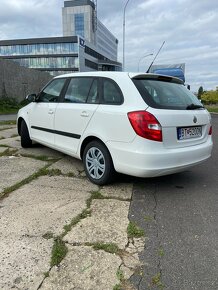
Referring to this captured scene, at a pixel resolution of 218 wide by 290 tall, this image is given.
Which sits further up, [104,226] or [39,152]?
[39,152]

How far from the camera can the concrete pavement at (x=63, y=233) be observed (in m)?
2.47

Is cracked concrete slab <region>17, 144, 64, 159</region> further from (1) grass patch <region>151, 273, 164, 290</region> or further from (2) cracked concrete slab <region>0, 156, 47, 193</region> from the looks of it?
(1) grass patch <region>151, 273, 164, 290</region>

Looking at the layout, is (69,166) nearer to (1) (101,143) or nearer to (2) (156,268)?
(1) (101,143)

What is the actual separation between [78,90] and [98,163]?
1.34m

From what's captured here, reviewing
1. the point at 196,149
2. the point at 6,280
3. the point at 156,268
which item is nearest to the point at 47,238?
the point at 6,280

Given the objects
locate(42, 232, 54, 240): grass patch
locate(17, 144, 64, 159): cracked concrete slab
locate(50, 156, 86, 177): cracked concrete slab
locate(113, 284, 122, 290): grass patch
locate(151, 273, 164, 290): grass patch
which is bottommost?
locate(151, 273, 164, 290): grass patch

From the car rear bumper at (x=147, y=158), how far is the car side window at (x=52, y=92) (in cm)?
187

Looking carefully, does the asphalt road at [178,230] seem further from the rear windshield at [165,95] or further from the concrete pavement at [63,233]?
the rear windshield at [165,95]

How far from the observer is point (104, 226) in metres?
3.34

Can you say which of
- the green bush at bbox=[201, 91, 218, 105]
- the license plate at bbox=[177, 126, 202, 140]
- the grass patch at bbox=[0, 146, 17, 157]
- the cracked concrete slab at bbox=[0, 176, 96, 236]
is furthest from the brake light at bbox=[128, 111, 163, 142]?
the green bush at bbox=[201, 91, 218, 105]

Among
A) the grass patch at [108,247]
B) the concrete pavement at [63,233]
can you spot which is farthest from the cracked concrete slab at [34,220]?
the grass patch at [108,247]

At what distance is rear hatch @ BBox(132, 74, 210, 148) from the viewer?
4.08 meters

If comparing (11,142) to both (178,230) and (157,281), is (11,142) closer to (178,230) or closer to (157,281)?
(178,230)

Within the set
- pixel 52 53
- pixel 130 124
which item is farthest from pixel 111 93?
pixel 52 53
